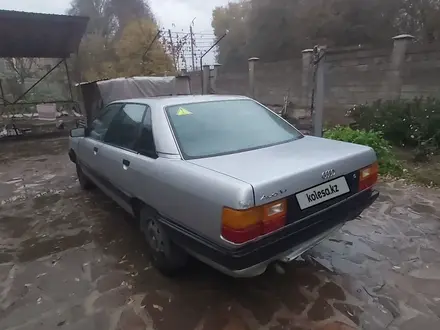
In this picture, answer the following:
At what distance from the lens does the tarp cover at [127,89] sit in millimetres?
7520

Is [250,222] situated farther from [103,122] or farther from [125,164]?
[103,122]

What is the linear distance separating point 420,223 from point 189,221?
8.65 ft

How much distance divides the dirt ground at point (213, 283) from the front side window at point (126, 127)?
98cm

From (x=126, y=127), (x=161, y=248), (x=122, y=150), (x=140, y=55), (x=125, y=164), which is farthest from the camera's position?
(x=140, y=55)

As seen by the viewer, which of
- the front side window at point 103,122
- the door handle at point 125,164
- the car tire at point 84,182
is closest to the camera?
the door handle at point 125,164

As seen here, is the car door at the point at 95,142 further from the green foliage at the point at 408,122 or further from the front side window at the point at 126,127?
the green foliage at the point at 408,122

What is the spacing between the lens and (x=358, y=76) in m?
8.01

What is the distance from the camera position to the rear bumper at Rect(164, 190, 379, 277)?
1.89 metres

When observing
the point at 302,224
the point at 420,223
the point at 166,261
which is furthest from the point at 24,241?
the point at 420,223

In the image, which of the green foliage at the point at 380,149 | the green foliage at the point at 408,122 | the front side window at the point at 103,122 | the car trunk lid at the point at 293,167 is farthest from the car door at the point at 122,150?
the green foliage at the point at 408,122

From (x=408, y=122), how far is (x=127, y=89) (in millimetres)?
5730

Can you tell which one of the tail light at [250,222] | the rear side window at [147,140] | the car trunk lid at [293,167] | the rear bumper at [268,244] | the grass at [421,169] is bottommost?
the grass at [421,169]

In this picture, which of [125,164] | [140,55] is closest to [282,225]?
[125,164]

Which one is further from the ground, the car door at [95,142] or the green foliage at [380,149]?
the car door at [95,142]
